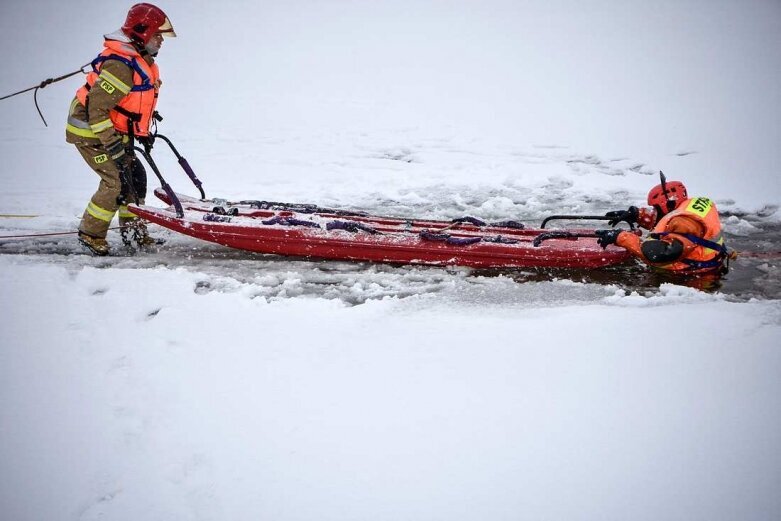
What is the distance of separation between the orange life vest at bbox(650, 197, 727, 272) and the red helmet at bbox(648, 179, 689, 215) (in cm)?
15

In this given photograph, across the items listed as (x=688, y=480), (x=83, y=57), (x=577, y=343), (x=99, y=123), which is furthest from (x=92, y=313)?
(x=83, y=57)

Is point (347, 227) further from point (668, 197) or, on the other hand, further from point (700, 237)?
point (700, 237)

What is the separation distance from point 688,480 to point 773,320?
1.84 metres

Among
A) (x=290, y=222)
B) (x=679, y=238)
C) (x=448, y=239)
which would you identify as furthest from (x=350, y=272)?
(x=679, y=238)

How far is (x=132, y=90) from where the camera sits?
164 inches

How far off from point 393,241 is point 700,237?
94.1 inches

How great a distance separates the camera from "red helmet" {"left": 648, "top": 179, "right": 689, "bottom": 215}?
429 cm

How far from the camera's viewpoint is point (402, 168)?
25.8 feet

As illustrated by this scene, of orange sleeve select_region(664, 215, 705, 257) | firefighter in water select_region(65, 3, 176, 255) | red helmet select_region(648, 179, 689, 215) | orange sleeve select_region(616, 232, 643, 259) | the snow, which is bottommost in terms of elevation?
the snow

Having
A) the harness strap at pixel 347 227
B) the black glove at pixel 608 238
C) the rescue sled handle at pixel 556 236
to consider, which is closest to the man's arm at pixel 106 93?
the harness strap at pixel 347 227

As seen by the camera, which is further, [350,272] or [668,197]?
[350,272]

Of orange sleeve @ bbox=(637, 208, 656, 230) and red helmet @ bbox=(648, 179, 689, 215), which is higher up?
red helmet @ bbox=(648, 179, 689, 215)

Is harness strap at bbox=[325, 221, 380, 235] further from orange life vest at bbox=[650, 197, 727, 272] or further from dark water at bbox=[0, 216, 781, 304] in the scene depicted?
orange life vest at bbox=[650, 197, 727, 272]

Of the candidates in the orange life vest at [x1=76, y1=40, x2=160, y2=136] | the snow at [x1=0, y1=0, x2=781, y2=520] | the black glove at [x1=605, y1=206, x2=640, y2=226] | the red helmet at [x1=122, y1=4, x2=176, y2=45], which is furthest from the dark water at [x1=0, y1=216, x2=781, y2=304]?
the red helmet at [x1=122, y1=4, x2=176, y2=45]
